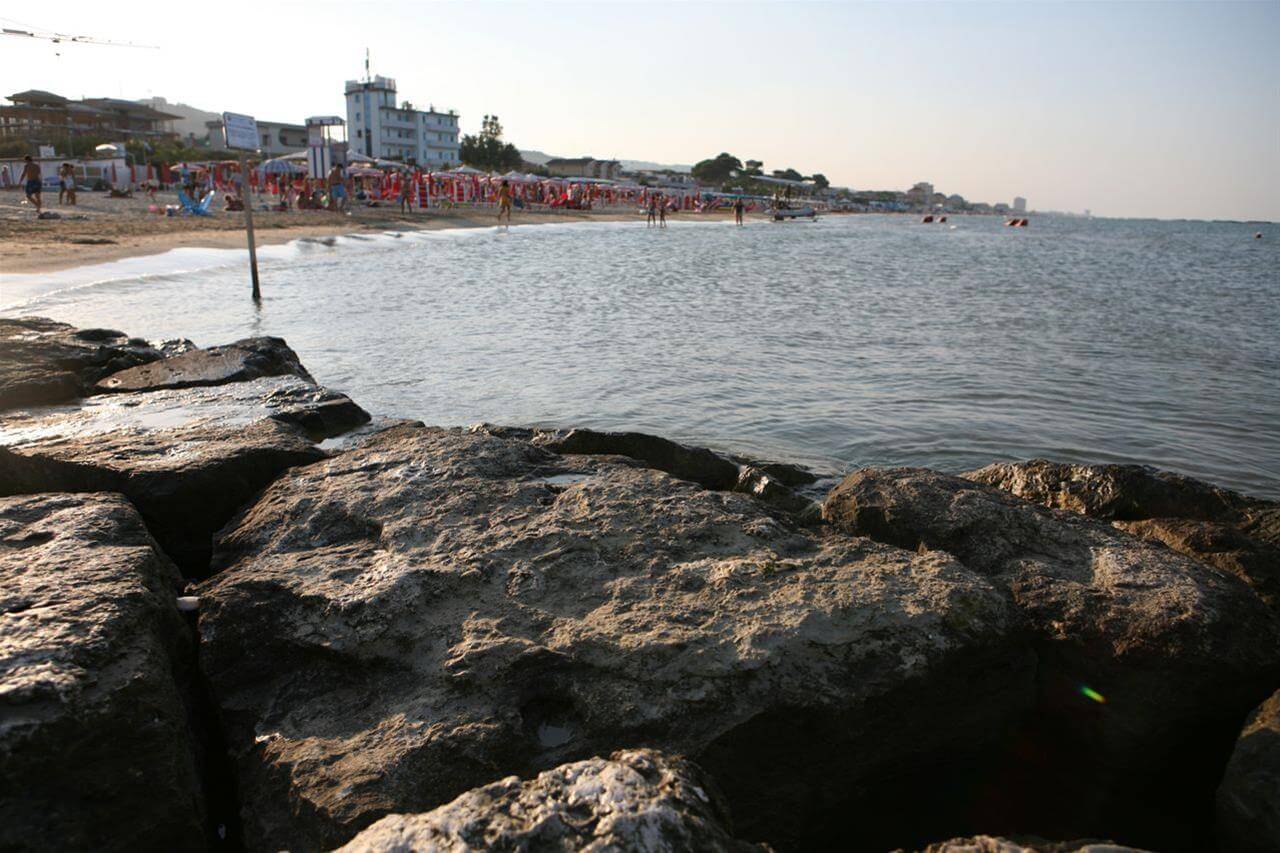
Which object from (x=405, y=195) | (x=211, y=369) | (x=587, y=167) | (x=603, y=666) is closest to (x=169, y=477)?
(x=603, y=666)

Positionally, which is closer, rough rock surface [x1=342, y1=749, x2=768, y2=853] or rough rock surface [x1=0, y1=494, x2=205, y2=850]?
rough rock surface [x1=342, y1=749, x2=768, y2=853]

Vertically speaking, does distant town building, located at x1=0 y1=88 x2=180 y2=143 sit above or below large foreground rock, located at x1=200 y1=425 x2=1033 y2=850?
above

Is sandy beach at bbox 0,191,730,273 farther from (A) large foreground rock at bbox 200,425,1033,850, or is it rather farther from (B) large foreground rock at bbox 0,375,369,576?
(A) large foreground rock at bbox 200,425,1033,850

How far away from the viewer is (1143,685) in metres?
2.83

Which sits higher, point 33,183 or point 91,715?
point 33,183

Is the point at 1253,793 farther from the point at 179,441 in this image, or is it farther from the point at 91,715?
the point at 179,441

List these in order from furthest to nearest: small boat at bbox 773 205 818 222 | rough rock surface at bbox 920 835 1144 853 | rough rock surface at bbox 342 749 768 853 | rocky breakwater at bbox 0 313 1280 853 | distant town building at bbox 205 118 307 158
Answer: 1. distant town building at bbox 205 118 307 158
2. small boat at bbox 773 205 818 222
3. rocky breakwater at bbox 0 313 1280 853
4. rough rock surface at bbox 920 835 1144 853
5. rough rock surface at bbox 342 749 768 853

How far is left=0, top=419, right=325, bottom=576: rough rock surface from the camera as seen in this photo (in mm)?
3869

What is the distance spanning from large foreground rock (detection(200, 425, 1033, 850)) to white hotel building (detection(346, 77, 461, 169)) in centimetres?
9613

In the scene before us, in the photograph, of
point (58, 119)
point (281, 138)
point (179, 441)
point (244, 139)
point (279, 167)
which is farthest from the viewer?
point (281, 138)

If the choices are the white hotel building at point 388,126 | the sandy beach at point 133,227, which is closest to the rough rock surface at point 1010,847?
the sandy beach at point 133,227

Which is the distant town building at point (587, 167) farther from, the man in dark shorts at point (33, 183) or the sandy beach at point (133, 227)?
the man in dark shorts at point (33, 183)

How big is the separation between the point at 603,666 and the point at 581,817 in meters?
0.88

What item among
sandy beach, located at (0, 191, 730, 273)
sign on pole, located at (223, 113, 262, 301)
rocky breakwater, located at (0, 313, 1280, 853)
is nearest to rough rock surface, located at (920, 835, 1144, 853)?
rocky breakwater, located at (0, 313, 1280, 853)
